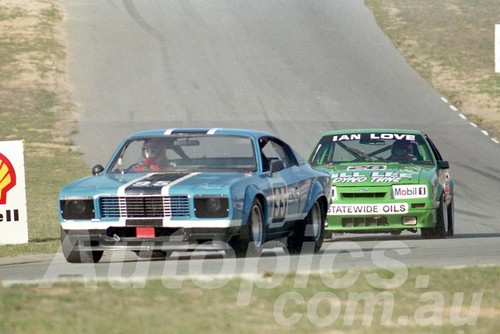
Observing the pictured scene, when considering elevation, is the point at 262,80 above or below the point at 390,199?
below

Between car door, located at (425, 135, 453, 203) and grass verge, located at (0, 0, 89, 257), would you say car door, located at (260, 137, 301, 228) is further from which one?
grass verge, located at (0, 0, 89, 257)

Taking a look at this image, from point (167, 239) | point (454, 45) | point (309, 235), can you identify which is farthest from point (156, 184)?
point (454, 45)

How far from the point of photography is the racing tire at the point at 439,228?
15.5 meters

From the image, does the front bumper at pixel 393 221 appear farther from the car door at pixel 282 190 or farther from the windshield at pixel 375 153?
the car door at pixel 282 190

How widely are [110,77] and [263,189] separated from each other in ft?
82.5

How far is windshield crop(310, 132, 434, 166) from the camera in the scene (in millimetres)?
16516

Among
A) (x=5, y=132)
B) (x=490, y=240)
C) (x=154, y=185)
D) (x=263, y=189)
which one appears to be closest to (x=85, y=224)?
(x=154, y=185)

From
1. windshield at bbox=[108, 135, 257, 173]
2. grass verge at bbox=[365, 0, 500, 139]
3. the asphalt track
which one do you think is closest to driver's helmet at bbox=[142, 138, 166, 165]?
windshield at bbox=[108, 135, 257, 173]

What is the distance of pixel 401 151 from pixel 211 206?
17.4ft

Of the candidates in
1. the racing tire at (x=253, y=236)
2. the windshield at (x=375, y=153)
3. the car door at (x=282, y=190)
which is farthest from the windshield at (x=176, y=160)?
the windshield at (x=375, y=153)

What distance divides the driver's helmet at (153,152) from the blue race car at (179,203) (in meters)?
0.01

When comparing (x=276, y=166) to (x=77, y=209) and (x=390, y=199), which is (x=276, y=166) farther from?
(x=390, y=199)

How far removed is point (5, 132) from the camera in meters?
30.9

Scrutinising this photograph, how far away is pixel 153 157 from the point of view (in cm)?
1302
